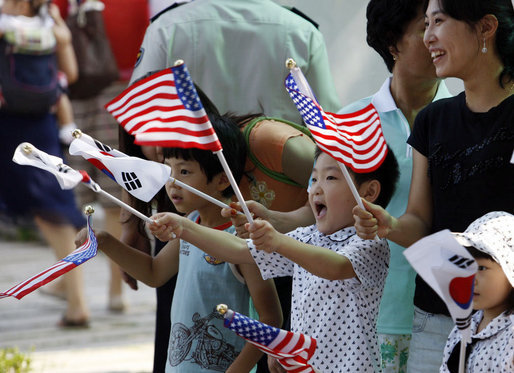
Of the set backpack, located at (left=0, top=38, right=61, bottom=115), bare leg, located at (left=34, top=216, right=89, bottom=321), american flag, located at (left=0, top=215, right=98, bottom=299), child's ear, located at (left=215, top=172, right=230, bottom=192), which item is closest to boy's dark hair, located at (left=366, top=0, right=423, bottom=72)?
child's ear, located at (left=215, top=172, right=230, bottom=192)

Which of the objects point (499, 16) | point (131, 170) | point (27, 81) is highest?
point (499, 16)

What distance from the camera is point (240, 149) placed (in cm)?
296

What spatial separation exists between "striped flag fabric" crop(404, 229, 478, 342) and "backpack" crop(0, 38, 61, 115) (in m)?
4.86

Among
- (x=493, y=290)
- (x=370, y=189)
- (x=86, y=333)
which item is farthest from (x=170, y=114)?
(x=86, y=333)

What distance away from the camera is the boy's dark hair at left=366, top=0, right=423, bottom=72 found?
2.86 m

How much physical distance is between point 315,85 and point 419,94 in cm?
60

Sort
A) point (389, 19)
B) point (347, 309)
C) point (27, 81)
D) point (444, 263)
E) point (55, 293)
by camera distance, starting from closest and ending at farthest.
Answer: point (444, 263), point (347, 309), point (389, 19), point (27, 81), point (55, 293)

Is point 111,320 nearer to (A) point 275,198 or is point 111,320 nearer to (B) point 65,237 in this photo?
(B) point 65,237

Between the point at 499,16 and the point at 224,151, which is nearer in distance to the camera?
the point at 499,16

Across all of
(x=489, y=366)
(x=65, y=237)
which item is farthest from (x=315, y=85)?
(x=65, y=237)

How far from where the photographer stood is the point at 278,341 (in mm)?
2320

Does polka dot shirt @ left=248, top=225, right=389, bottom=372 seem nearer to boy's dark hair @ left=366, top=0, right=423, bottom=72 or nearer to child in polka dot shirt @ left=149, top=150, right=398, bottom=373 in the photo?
child in polka dot shirt @ left=149, top=150, right=398, bottom=373

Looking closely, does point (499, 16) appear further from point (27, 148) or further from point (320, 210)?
point (27, 148)

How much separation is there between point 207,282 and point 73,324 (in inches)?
145
